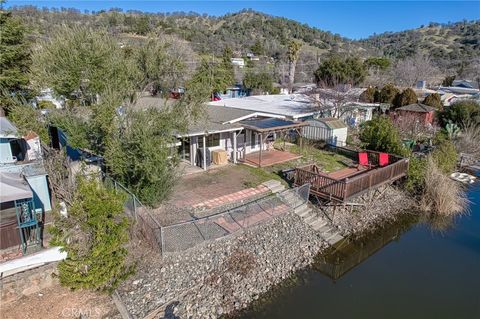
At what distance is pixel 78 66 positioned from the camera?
1176cm

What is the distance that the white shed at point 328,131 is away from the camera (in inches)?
890

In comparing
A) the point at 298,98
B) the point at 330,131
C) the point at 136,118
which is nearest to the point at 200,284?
the point at 136,118

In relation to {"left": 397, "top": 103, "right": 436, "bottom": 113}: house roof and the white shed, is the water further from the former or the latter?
{"left": 397, "top": 103, "right": 436, "bottom": 113}: house roof

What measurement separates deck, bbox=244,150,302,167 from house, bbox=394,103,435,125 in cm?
1528

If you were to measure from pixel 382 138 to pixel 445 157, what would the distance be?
3875 mm

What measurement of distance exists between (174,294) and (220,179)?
7282 millimetres

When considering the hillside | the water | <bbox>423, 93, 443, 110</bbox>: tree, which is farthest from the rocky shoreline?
the hillside

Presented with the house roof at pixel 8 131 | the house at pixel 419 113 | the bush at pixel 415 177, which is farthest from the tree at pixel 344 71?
the house roof at pixel 8 131

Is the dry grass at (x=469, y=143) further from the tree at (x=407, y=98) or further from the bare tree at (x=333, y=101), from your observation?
the tree at (x=407, y=98)

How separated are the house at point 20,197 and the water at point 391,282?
7157 mm

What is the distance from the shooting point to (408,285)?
10.8 m

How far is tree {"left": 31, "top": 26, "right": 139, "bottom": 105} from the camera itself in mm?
11680

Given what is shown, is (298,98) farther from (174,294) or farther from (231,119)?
(174,294)

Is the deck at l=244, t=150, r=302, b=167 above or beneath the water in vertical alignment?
above
